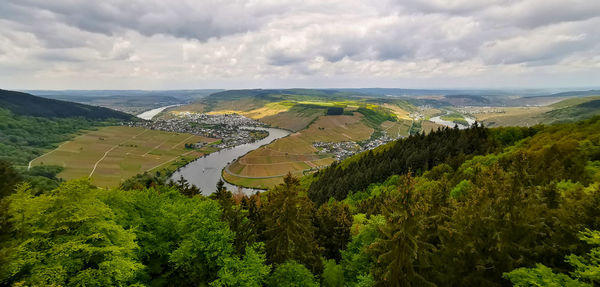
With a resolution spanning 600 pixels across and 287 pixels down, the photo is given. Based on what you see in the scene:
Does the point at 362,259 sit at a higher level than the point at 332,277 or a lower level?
higher

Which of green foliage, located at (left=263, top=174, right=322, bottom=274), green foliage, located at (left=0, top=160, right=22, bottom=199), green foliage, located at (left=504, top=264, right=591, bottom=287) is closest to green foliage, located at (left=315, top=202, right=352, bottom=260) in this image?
green foliage, located at (left=263, top=174, right=322, bottom=274)

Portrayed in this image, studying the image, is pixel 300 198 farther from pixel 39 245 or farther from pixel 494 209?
pixel 39 245

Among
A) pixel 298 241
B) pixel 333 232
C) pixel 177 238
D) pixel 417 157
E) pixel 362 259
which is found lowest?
pixel 333 232

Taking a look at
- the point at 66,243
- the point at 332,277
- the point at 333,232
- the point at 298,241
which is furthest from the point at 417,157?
the point at 66,243

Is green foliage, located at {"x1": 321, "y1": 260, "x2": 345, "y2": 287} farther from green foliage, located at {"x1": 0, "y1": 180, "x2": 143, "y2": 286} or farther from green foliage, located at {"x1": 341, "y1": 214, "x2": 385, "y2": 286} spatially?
green foliage, located at {"x1": 0, "y1": 180, "x2": 143, "y2": 286}

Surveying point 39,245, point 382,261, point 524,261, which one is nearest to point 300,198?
point 382,261

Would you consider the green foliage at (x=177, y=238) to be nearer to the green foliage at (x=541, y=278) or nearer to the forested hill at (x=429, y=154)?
the green foliage at (x=541, y=278)

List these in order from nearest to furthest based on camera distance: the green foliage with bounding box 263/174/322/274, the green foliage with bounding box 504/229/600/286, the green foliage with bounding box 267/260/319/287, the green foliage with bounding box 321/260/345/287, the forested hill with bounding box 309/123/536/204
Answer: the green foliage with bounding box 504/229/600/286
the green foliage with bounding box 267/260/319/287
the green foliage with bounding box 263/174/322/274
the green foliage with bounding box 321/260/345/287
the forested hill with bounding box 309/123/536/204

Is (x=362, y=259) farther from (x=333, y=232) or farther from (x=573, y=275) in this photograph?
(x=573, y=275)

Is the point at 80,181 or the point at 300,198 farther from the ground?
the point at 80,181

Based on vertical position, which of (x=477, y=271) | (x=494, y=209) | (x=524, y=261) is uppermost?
(x=494, y=209)

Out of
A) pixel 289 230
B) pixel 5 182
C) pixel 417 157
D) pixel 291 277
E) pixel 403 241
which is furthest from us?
pixel 417 157
